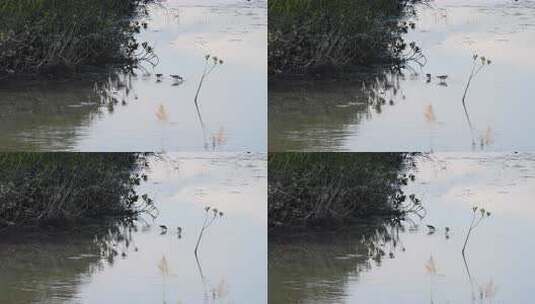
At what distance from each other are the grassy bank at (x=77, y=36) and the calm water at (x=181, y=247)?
1.56ft

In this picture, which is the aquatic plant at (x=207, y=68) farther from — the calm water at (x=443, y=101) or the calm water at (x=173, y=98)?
the calm water at (x=443, y=101)

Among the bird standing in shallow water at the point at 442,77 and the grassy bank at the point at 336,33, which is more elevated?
the grassy bank at the point at 336,33

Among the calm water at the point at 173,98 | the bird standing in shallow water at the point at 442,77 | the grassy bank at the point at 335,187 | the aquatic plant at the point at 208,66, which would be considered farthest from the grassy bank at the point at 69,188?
the bird standing in shallow water at the point at 442,77

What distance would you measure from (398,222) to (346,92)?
535 mm

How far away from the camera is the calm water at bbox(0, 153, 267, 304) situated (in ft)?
12.1

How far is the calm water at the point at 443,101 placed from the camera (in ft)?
12.2

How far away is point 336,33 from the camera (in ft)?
12.4

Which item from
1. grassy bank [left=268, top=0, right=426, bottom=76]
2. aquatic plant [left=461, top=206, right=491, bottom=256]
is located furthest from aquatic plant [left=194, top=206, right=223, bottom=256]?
aquatic plant [left=461, top=206, right=491, bottom=256]

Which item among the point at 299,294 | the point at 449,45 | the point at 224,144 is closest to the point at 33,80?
the point at 224,144

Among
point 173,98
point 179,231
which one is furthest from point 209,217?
point 173,98

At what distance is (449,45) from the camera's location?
3.75 metres

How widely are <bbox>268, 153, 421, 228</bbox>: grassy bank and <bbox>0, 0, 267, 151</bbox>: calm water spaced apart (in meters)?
0.15

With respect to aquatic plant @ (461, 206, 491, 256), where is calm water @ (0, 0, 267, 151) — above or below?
above

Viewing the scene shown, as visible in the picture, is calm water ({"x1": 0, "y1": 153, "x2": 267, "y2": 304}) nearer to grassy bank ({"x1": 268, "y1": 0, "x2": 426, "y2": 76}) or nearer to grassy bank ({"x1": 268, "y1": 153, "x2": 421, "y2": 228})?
grassy bank ({"x1": 268, "y1": 153, "x2": 421, "y2": 228})
